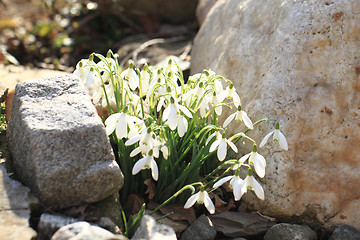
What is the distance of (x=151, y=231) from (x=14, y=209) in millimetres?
659

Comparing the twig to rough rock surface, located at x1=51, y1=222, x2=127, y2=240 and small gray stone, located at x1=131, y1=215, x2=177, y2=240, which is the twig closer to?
small gray stone, located at x1=131, y1=215, x2=177, y2=240

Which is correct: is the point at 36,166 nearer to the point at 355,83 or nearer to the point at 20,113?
the point at 20,113

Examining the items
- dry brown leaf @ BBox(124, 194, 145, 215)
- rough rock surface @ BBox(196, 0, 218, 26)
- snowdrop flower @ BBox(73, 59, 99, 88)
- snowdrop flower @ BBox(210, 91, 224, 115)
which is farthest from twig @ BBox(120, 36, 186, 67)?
dry brown leaf @ BBox(124, 194, 145, 215)

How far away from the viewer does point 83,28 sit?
18.1ft

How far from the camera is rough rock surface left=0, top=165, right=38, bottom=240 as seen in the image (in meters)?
1.97

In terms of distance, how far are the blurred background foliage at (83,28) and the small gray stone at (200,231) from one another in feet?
9.94

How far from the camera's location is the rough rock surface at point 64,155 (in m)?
2.10

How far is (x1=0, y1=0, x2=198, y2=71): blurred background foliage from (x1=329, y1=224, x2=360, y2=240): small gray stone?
3.48m

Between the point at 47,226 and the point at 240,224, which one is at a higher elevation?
the point at 47,226

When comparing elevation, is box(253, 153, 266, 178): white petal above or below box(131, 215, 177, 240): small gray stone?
above

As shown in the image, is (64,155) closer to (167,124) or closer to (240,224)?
(167,124)

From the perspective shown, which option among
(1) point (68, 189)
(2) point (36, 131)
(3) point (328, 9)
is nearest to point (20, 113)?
(2) point (36, 131)

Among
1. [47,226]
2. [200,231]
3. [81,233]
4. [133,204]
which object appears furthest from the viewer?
[133,204]

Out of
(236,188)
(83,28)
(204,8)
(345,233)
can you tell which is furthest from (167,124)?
(83,28)
